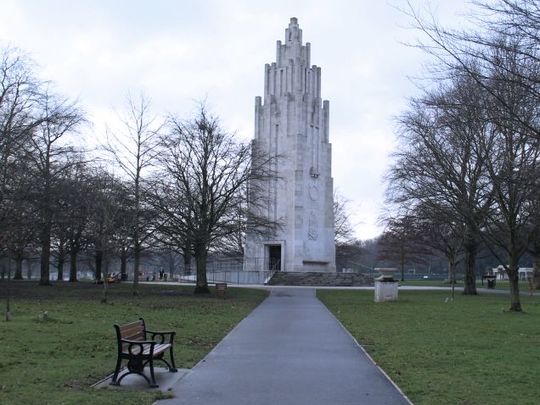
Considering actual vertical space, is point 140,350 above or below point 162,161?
below

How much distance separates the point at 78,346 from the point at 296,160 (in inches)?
1898

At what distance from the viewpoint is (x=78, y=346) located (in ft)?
42.8

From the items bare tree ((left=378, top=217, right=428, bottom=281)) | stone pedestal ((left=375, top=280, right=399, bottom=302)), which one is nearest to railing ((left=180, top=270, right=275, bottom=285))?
bare tree ((left=378, top=217, right=428, bottom=281))

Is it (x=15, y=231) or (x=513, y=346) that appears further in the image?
(x=15, y=231)

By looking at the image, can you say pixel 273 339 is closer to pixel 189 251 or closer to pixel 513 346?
pixel 513 346

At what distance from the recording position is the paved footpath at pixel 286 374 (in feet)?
28.0

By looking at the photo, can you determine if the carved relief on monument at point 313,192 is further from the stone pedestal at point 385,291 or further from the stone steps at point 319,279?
the stone pedestal at point 385,291

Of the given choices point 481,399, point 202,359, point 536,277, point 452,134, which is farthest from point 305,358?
point 536,277

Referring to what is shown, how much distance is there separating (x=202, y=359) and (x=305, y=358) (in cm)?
187

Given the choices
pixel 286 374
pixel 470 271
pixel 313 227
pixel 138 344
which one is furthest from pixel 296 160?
pixel 138 344

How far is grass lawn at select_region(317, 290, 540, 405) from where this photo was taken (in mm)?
9195

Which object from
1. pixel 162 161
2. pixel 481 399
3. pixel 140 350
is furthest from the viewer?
pixel 162 161

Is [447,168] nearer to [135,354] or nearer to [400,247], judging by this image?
[135,354]

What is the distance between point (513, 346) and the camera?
47.2 feet
